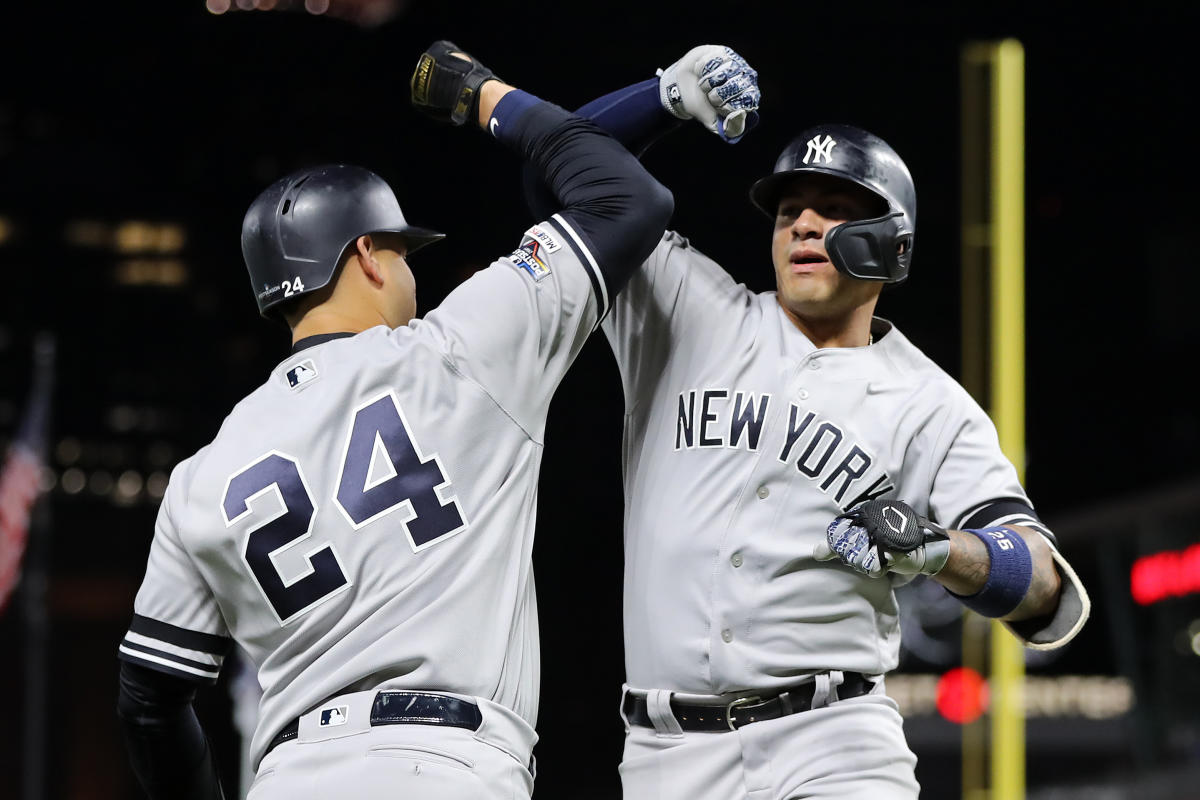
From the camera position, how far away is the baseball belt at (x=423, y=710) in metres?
2.38

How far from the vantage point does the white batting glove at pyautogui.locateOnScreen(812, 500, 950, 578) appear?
269 cm

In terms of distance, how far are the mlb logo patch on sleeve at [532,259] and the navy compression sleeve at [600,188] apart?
9cm

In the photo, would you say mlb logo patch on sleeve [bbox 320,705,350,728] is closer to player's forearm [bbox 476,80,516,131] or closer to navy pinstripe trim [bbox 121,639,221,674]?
navy pinstripe trim [bbox 121,639,221,674]

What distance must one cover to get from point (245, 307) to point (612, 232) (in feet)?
81.3

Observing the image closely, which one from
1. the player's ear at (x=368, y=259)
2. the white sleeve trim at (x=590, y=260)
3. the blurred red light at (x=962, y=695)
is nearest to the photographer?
the white sleeve trim at (x=590, y=260)

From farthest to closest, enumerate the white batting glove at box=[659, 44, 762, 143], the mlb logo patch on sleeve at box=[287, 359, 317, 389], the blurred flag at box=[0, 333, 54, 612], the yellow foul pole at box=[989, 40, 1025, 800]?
the blurred flag at box=[0, 333, 54, 612] → the yellow foul pole at box=[989, 40, 1025, 800] → the white batting glove at box=[659, 44, 762, 143] → the mlb logo patch on sleeve at box=[287, 359, 317, 389]

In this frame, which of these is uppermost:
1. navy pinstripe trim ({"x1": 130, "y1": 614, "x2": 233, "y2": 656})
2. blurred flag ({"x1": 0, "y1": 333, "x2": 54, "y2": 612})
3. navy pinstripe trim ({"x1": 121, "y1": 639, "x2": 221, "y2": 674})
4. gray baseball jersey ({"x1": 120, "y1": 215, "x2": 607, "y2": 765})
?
blurred flag ({"x1": 0, "y1": 333, "x2": 54, "y2": 612})

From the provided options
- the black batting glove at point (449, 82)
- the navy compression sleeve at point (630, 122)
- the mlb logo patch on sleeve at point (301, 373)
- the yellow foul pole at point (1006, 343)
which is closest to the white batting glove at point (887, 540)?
the navy compression sleeve at point (630, 122)

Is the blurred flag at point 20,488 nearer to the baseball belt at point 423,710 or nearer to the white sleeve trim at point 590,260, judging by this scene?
→ the white sleeve trim at point 590,260

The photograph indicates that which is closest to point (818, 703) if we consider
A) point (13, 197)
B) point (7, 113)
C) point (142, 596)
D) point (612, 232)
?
point (612, 232)

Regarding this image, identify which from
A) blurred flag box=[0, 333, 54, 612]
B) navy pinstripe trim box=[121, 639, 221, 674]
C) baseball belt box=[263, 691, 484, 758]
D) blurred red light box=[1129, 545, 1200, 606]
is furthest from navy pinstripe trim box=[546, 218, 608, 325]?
blurred flag box=[0, 333, 54, 612]

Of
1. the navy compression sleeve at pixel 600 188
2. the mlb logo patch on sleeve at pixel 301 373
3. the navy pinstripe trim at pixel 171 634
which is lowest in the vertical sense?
the navy pinstripe trim at pixel 171 634

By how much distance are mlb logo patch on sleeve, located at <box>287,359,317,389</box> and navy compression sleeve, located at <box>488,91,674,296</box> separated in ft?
1.83

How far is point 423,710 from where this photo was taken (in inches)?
94.2
